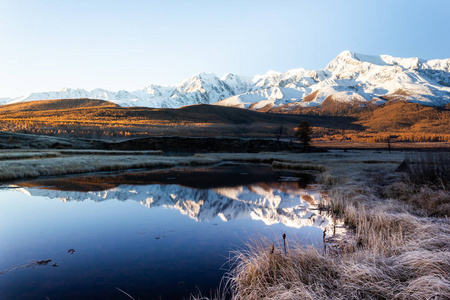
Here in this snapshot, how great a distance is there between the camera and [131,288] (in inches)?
291

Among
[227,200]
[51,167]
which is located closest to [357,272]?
[227,200]

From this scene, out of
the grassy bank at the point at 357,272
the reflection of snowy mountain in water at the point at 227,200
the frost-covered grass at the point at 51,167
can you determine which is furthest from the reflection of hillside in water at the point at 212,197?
the grassy bank at the point at 357,272

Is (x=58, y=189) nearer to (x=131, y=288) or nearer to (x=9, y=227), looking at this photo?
(x=9, y=227)

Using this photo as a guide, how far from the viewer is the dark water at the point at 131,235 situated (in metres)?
7.60

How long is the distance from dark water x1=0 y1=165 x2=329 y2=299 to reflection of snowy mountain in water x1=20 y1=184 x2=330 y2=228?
6 cm

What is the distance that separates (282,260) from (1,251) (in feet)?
29.7

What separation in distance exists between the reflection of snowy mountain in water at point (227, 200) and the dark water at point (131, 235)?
Result: 62mm

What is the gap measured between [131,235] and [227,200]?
30.5ft

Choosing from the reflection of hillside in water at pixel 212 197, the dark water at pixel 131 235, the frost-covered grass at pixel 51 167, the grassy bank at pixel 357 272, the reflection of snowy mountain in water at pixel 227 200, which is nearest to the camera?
the grassy bank at pixel 357 272

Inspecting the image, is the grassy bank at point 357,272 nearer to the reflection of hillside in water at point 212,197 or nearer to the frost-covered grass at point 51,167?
the reflection of hillside in water at point 212,197

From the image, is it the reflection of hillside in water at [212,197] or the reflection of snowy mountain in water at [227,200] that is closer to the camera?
the reflection of snowy mountain in water at [227,200]

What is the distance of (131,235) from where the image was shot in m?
12.0

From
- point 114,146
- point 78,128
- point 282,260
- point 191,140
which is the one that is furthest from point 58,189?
point 78,128

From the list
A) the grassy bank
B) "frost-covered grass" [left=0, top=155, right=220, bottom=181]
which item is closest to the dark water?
the grassy bank
